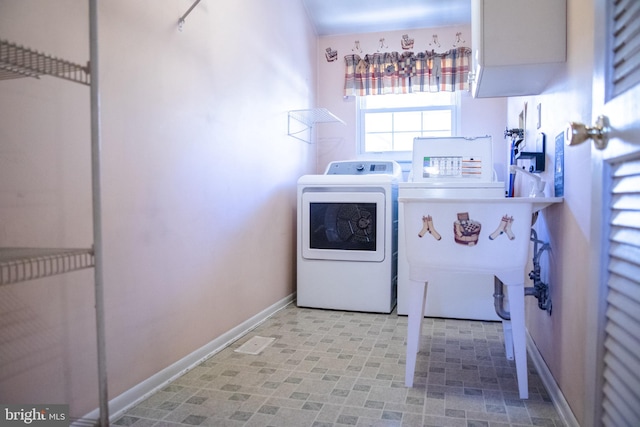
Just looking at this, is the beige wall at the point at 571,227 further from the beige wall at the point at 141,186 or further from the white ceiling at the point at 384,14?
the white ceiling at the point at 384,14

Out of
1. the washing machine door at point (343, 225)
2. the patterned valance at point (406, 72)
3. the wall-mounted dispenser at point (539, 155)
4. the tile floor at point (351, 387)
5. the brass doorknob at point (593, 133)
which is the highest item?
the patterned valance at point (406, 72)

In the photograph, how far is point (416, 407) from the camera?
1699mm

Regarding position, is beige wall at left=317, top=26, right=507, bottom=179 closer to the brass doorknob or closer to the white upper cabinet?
the white upper cabinet

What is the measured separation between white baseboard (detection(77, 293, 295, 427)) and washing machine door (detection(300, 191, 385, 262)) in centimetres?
68

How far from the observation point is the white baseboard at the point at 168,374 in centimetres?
161

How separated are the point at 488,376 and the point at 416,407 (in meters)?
0.48

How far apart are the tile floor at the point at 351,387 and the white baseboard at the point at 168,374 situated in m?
0.03

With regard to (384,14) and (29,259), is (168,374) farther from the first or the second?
(384,14)

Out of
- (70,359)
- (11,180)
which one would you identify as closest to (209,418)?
(70,359)

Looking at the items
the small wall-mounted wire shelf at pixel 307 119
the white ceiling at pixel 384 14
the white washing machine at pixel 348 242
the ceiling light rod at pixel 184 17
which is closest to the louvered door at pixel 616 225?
the ceiling light rod at pixel 184 17

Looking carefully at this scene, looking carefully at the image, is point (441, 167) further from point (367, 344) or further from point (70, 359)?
point (70, 359)

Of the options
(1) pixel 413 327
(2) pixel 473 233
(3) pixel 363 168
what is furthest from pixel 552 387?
(3) pixel 363 168

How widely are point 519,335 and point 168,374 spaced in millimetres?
1466

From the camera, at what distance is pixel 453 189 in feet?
9.07
